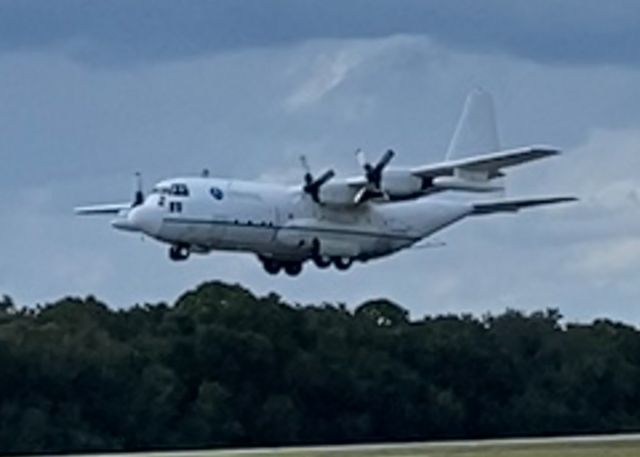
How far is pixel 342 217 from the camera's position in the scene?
131 m

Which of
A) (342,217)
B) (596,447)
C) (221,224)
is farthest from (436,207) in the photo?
(596,447)

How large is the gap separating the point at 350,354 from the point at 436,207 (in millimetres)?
6289

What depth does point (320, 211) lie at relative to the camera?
13075 centimetres

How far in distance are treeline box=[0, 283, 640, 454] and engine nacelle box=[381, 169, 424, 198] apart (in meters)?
6.69

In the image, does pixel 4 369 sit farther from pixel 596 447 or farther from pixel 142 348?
pixel 596 447

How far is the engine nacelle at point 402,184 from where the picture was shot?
5133 inches

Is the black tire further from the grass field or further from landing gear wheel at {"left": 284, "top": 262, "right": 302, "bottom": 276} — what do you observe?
the grass field

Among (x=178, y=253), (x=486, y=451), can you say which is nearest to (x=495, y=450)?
(x=486, y=451)

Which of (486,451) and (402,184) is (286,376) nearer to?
(402,184)

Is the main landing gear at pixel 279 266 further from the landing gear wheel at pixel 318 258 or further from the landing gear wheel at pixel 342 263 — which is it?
the landing gear wheel at pixel 342 263

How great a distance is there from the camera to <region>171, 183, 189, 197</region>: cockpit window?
408 feet

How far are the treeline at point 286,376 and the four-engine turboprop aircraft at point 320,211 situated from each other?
15.5 ft

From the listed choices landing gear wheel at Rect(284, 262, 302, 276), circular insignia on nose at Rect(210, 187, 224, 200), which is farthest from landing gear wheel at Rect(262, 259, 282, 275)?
circular insignia on nose at Rect(210, 187, 224, 200)

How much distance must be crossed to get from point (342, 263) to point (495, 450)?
114ft
